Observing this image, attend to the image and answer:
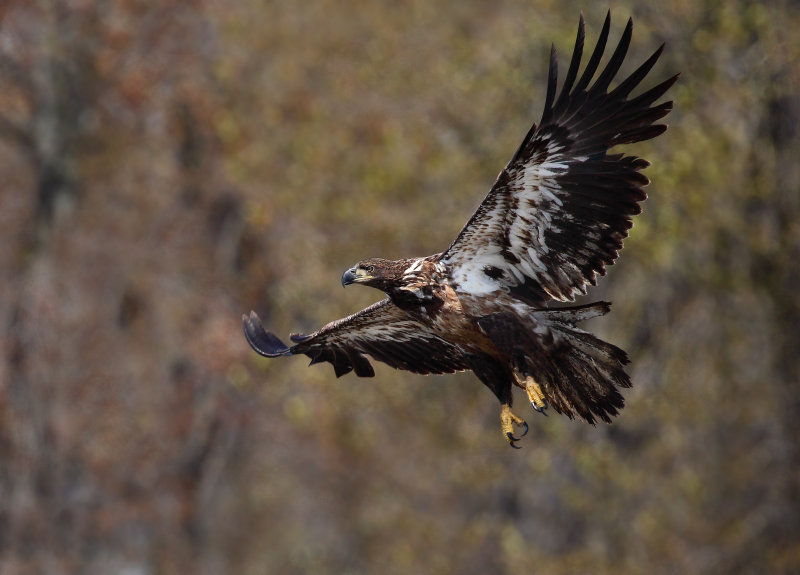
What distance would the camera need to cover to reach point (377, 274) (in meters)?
11.6

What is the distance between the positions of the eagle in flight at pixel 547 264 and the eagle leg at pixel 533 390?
11mm

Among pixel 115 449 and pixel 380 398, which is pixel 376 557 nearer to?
pixel 115 449

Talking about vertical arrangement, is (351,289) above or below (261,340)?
below

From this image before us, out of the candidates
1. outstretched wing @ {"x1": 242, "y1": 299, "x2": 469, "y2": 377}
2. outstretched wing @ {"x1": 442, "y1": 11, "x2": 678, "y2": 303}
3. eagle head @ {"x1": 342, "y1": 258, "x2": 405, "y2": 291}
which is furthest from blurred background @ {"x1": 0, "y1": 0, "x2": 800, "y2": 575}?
eagle head @ {"x1": 342, "y1": 258, "x2": 405, "y2": 291}

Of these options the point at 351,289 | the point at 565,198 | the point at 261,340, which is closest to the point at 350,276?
the point at 261,340

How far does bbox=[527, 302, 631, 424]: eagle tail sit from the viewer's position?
1118 cm

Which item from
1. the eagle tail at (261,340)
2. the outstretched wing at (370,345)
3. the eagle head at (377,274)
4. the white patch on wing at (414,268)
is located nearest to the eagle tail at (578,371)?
the white patch on wing at (414,268)

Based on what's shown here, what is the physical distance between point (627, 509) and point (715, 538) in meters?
2.55

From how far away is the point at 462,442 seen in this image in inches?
961

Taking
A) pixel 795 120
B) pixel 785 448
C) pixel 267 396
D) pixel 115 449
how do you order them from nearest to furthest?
pixel 795 120, pixel 785 448, pixel 267 396, pixel 115 449

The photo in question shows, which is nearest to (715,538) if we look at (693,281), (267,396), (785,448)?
(785,448)

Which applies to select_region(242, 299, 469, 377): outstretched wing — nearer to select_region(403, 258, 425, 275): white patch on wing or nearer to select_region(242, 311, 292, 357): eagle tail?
select_region(242, 311, 292, 357): eagle tail

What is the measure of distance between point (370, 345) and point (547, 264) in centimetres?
209

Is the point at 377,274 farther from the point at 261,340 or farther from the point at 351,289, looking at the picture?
the point at 351,289
